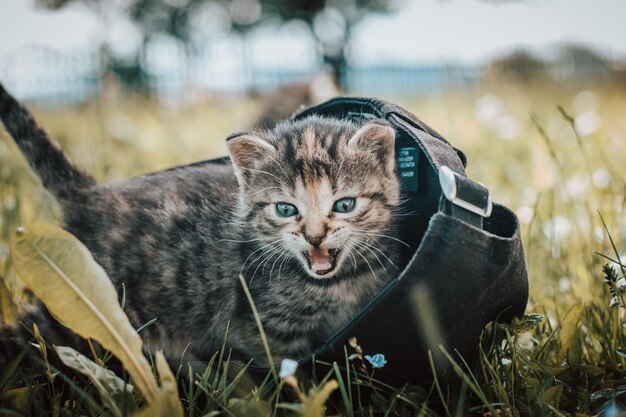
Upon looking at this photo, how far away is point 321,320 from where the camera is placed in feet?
5.98

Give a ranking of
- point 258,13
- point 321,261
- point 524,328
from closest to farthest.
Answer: point 524,328 < point 321,261 < point 258,13

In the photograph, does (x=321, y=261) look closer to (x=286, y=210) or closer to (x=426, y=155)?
(x=286, y=210)

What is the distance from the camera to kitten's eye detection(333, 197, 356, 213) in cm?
184

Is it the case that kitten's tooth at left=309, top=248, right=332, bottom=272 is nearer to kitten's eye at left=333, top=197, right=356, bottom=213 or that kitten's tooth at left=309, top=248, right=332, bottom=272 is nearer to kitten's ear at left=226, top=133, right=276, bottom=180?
kitten's eye at left=333, top=197, right=356, bottom=213

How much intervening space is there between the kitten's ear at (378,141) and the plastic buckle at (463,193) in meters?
0.40

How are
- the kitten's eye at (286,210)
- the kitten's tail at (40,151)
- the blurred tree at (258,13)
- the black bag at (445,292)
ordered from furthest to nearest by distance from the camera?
1. the blurred tree at (258,13)
2. the kitten's tail at (40,151)
3. the kitten's eye at (286,210)
4. the black bag at (445,292)

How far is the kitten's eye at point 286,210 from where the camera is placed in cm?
189

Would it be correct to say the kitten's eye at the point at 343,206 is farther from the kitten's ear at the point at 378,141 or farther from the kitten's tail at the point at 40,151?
the kitten's tail at the point at 40,151

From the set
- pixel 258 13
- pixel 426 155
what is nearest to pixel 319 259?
pixel 426 155

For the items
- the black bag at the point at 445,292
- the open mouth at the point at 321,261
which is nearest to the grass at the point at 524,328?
the black bag at the point at 445,292

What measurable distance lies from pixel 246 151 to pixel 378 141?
47 centimetres

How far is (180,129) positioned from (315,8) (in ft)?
84.7

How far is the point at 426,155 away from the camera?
1.53 meters

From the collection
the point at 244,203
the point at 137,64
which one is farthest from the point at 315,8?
the point at 244,203
